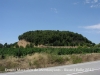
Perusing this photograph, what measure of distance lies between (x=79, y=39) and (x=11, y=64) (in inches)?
5633

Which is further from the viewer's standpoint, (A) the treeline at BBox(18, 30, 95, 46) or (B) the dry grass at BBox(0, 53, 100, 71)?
(A) the treeline at BBox(18, 30, 95, 46)

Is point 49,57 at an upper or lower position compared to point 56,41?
lower

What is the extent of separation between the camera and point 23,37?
494 feet

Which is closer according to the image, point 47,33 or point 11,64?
point 11,64

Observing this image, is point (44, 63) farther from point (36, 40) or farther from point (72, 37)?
point (72, 37)

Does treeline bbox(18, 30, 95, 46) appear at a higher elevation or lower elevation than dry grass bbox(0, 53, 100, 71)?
higher

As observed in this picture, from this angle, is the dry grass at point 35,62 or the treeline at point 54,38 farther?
the treeline at point 54,38

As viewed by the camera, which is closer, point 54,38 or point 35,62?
point 35,62

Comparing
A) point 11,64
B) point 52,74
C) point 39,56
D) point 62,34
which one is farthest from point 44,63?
point 62,34

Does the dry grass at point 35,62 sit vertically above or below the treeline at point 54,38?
below

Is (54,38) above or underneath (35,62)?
above

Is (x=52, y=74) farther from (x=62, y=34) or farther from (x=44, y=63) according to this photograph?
(x=62, y=34)

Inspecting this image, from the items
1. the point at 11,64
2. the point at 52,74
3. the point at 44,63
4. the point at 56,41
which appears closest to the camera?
the point at 52,74

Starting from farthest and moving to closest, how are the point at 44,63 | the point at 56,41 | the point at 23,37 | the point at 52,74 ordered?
the point at 23,37 → the point at 56,41 → the point at 44,63 → the point at 52,74
